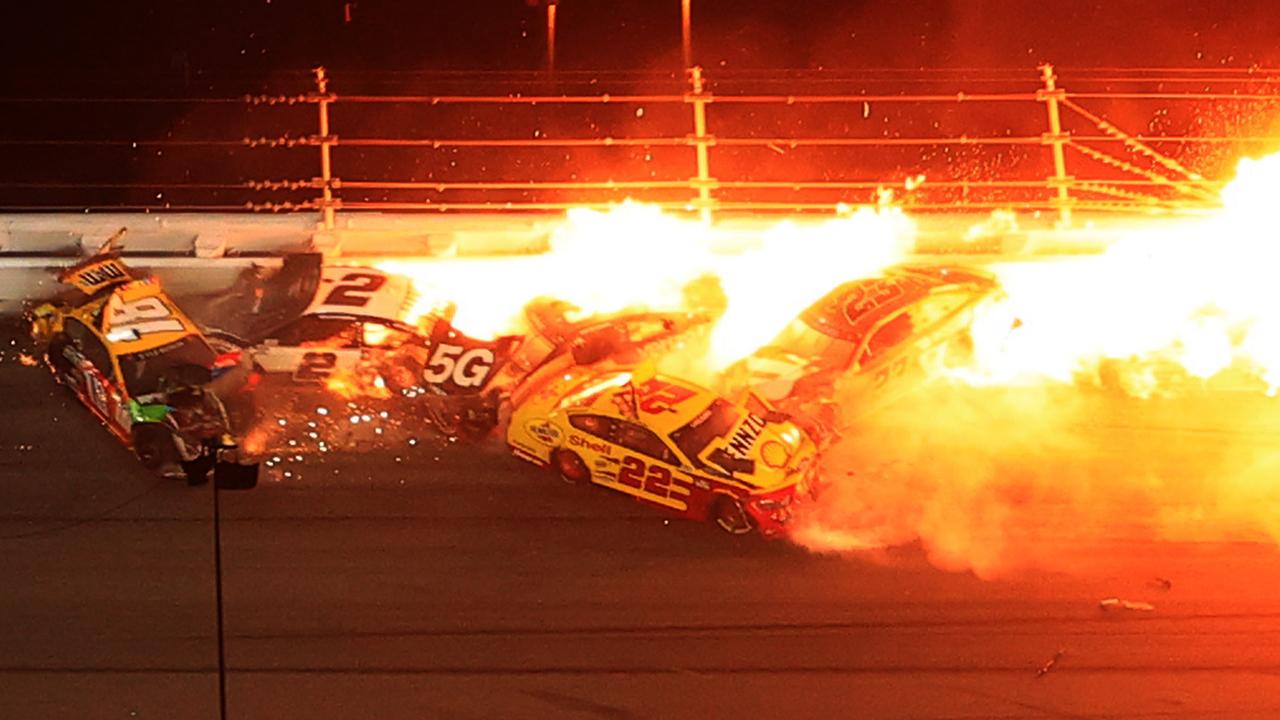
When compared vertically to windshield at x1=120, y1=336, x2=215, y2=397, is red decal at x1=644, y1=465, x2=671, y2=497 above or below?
below

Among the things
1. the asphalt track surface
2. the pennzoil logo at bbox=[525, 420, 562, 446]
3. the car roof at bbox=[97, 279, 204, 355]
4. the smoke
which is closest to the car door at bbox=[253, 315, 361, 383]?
the car roof at bbox=[97, 279, 204, 355]

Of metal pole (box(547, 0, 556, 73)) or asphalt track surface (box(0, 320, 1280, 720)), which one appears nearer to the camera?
asphalt track surface (box(0, 320, 1280, 720))

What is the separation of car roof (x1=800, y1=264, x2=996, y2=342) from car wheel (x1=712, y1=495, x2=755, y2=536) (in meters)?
1.95

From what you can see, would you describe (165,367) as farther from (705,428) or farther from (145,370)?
(705,428)

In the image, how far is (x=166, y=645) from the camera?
10.3 m

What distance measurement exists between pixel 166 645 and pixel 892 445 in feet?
18.5

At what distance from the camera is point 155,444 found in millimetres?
11117

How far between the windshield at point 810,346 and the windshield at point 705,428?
1165 millimetres

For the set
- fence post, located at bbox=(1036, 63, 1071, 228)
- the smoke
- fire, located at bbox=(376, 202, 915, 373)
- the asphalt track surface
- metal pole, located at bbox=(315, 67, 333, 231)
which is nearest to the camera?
the asphalt track surface

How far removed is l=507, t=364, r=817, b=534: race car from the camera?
36.0ft

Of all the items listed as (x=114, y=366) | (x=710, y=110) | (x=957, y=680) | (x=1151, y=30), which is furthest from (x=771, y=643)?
(x=1151, y=30)

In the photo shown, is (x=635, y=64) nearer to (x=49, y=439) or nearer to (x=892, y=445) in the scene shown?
(x=892, y=445)

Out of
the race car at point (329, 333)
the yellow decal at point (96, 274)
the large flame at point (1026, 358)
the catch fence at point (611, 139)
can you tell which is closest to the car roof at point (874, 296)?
the large flame at point (1026, 358)

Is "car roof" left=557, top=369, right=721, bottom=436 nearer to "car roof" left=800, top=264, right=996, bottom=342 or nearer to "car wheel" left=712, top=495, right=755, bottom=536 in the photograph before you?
"car wheel" left=712, top=495, right=755, bottom=536
